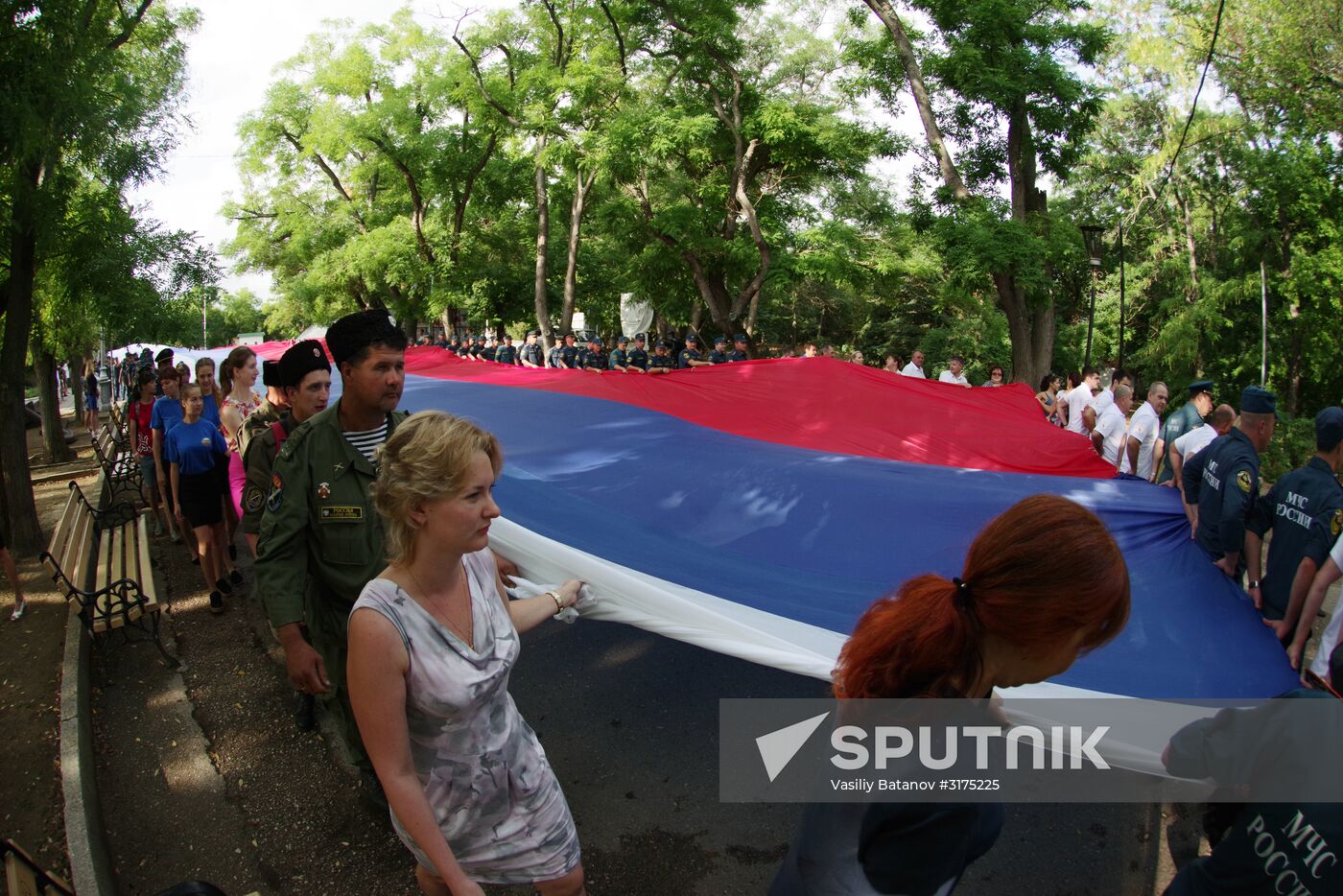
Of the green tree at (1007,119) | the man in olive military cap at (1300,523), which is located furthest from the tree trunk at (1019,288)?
the man in olive military cap at (1300,523)

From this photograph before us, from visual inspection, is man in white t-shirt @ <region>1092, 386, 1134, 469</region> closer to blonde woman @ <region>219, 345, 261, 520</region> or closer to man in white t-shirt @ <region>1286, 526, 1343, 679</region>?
man in white t-shirt @ <region>1286, 526, 1343, 679</region>

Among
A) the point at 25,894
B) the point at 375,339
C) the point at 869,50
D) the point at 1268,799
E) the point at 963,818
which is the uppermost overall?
the point at 869,50

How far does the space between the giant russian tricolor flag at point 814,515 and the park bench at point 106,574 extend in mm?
2526

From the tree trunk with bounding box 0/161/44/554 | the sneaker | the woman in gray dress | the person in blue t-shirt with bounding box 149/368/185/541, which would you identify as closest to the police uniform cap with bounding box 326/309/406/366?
the woman in gray dress

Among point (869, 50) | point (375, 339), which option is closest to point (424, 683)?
point (375, 339)

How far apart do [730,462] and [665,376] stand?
2.46 meters

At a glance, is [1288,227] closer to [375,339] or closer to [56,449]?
[375,339]

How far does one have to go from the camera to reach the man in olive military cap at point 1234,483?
4.46 metres

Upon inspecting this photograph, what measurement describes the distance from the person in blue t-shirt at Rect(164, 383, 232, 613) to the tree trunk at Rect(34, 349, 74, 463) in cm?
1045

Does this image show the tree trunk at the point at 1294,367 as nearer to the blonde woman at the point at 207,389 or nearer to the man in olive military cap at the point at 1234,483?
the man in olive military cap at the point at 1234,483

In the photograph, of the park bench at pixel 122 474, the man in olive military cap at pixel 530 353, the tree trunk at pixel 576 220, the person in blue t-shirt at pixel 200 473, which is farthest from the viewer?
the tree trunk at pixel 576 220

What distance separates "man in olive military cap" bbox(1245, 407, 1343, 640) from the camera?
12.6 feet

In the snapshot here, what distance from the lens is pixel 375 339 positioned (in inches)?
111

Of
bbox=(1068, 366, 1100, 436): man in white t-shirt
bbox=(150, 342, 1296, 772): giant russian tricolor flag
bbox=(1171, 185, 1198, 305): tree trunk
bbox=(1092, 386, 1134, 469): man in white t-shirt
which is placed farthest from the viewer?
bbox=(1171, 185, 1198, 305): tree trunk
